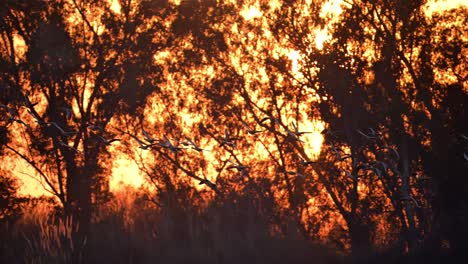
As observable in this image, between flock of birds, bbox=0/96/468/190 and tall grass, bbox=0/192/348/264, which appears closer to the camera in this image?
flock of birds, bbox=0/96/468/190

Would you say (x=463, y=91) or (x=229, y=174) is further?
(x=229, y=174)

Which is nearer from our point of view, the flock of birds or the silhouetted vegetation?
the flock of birds

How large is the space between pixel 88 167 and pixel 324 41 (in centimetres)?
1493

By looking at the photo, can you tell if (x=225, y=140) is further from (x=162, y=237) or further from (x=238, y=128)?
(x=238, y=128)

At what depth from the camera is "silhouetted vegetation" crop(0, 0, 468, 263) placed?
40688 mm

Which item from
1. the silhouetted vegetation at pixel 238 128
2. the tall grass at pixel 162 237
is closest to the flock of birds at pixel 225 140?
the silhouetted vegetation at pixel 238 128

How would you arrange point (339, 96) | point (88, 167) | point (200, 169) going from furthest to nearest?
point (200, 169), point (88, 167), point (339, 96)

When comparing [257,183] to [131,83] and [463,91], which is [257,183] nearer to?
[131,83]

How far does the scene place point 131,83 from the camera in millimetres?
47969

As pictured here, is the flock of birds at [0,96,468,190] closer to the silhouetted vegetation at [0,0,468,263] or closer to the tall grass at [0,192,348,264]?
the silhouetted vegetation at [0,0,468,263]

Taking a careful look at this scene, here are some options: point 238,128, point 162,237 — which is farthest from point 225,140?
point 238,128

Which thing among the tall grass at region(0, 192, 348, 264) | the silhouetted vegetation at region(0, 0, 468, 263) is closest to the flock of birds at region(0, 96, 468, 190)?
the silhouetted vegetation at region(0, 0, 468, 263)

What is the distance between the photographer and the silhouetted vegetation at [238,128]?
133 feet

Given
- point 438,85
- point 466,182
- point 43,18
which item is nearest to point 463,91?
point 438,85
